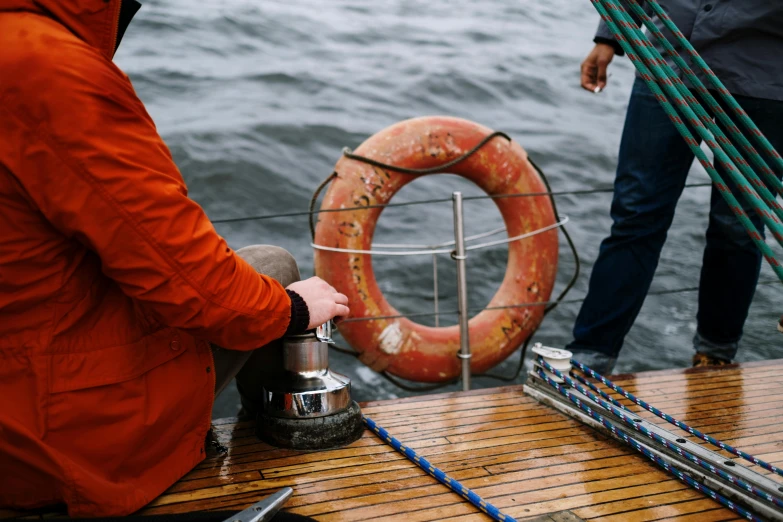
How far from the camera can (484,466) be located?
5.78 ft

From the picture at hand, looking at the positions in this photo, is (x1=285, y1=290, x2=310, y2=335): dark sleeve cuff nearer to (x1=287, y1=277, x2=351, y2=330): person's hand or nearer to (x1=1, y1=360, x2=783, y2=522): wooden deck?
(x1=287, y1=277, x2=351, y2=330): person's hand

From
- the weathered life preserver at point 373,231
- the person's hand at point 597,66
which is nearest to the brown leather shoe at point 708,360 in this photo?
the weathered life preserver at point 373,231

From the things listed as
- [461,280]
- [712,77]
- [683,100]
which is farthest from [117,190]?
[461,280]

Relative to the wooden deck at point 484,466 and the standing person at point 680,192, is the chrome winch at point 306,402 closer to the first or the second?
the wooden deck at point 484,466

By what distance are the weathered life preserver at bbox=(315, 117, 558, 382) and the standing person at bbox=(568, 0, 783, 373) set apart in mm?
599

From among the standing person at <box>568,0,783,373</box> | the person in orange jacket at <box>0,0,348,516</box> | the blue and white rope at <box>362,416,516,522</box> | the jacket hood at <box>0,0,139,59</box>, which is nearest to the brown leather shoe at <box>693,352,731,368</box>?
the standing person at <box>568,0,783,373</box>

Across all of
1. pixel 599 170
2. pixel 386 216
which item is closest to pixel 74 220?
pixel 386 216

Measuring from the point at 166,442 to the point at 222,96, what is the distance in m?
6.73

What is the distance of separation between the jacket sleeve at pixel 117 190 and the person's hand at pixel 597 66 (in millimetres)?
1448

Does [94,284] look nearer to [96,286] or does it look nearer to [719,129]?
[96,286]

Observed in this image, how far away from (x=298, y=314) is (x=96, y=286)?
35cm

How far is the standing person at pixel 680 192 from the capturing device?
2.19 meters

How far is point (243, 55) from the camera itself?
898 cm

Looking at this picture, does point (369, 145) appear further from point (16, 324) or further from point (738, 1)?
point (16, 324)
